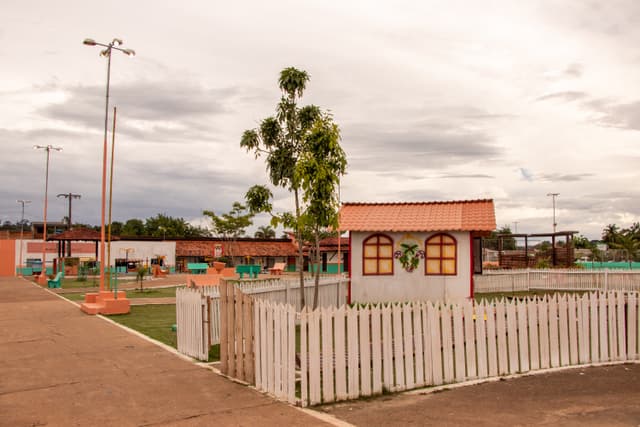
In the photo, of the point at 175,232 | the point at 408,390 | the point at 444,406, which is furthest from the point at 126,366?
the point at 175,232

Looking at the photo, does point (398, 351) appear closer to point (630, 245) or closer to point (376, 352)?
point (376, 352)

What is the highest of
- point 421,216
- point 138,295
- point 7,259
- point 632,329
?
point 421,216

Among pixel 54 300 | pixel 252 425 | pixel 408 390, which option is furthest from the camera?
pixel 54 300

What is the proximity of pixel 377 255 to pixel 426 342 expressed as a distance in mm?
13212

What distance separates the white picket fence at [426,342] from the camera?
7.98 meters

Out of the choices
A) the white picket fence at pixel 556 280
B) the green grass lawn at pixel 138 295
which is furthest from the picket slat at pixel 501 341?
the green grass lawn at pixel 138 295

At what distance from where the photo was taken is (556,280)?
2981 cm

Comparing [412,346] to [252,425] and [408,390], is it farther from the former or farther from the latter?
[252,425]

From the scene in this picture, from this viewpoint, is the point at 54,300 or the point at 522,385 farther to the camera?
the point at 54,300

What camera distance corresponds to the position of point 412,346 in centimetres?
866

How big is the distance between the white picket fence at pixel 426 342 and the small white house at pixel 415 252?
10161mm

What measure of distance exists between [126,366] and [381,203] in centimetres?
1467

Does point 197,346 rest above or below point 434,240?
below

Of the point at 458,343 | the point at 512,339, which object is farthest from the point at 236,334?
the point at 512,339
